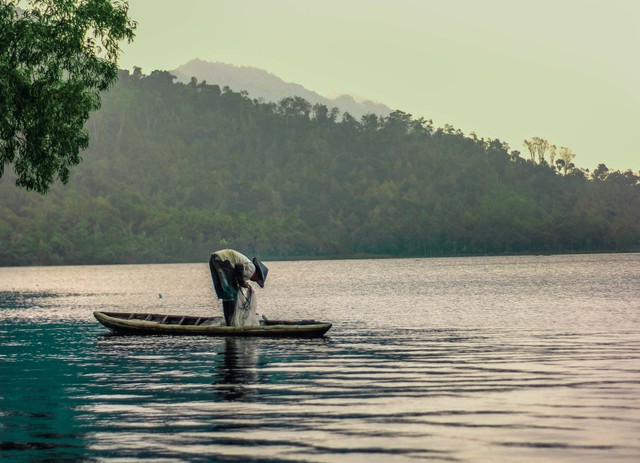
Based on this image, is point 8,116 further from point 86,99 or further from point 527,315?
point 527,315

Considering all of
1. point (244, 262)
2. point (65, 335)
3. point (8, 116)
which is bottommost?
point (65, 335)

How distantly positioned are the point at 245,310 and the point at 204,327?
239cm

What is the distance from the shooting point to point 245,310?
51594 millimetres

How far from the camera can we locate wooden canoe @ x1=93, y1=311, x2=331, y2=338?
5009cm

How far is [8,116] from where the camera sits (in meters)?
43.7

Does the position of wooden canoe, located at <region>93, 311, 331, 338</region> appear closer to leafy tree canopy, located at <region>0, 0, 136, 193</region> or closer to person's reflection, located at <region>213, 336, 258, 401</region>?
person's reflection, located at <region>213, 336, 258, 401</region>

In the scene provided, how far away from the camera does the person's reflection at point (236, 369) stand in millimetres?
30078

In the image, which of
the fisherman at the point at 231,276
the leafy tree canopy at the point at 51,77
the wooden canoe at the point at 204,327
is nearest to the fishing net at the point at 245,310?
the fisherman at the point at 231,276

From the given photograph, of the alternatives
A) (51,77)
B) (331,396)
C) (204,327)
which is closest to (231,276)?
(204,327)

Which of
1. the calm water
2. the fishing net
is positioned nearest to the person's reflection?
the calm water

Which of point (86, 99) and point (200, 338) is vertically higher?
point (86, 99)

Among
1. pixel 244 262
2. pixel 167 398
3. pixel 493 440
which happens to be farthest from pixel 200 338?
pixel 493 440

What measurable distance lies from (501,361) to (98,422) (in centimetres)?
1923

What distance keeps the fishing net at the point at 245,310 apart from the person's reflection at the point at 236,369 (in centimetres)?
96
